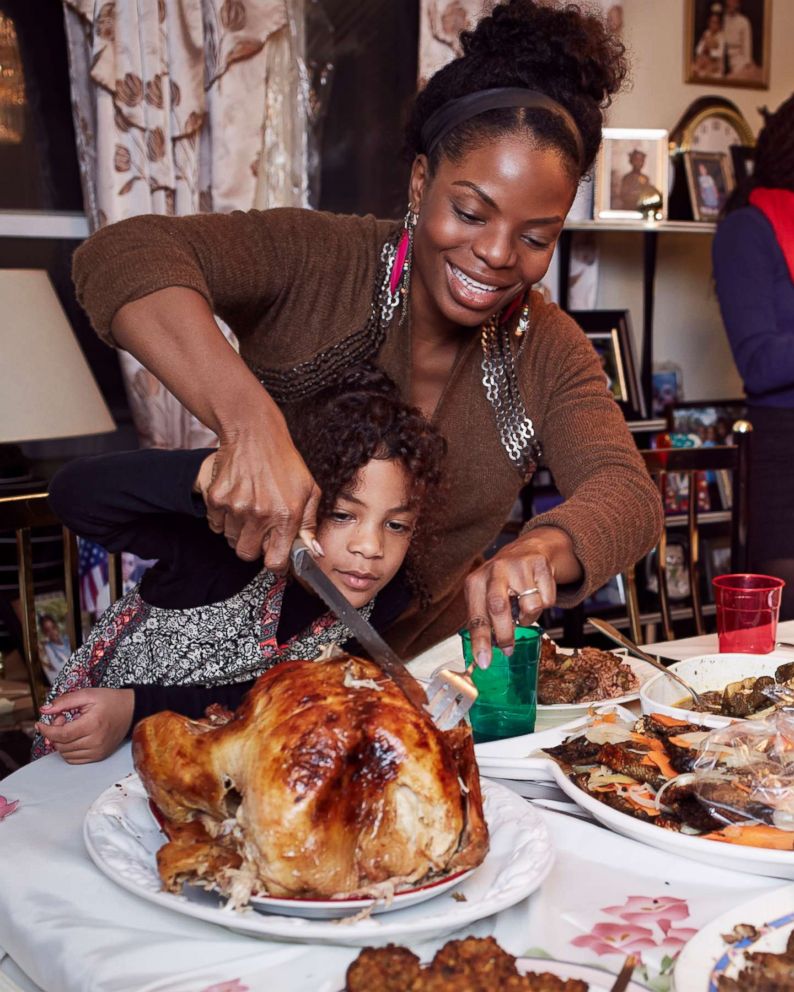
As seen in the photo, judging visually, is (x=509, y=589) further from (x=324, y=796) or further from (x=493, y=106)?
(x=493, y=106)

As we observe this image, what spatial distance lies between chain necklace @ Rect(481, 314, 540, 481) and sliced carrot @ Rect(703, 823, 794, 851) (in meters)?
0.82

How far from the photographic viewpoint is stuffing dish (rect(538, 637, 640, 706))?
1.31 metres

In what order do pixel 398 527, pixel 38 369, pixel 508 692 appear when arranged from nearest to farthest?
pixel 508 692
pixel 398 527
pixel 38 369

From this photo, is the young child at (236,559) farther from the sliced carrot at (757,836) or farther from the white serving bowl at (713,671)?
the sliced carrot at (757,836)

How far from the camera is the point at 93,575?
2941 millimetres

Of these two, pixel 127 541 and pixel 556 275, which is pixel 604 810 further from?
pixel 556 275

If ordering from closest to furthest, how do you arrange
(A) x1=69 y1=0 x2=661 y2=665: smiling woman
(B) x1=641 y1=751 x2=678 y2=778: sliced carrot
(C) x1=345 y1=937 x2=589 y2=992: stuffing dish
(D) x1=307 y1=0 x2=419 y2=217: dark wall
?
1. (C) x1=345 y1=937 x2=589 y2=992: stuffing dish
2. (B) x1=641 y1=751 x2=678 y2=778: sliced carrot
3. (A) x1=69 y1=0 x2=661 y2=665: smiling woman
4. (D) x1=307 y1=0 x2=419 y2=217: dark wall

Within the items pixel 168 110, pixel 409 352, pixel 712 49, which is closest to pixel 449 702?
pixel 409 352

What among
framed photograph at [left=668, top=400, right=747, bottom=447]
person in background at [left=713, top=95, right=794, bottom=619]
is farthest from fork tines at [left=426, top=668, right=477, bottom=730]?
framed photograph at [left=668, top=400, right=747, bottom=447]

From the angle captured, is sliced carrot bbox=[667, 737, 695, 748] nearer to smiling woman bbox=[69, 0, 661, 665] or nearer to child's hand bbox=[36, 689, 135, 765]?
smiling woman bbox=[69, 0, 661, 665]

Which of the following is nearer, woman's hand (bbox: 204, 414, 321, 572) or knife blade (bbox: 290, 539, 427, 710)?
knife blade (bbox: 290, 539, 427, 710)

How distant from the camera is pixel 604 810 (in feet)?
3.09

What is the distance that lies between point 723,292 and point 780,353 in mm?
240

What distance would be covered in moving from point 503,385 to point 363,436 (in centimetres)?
26
